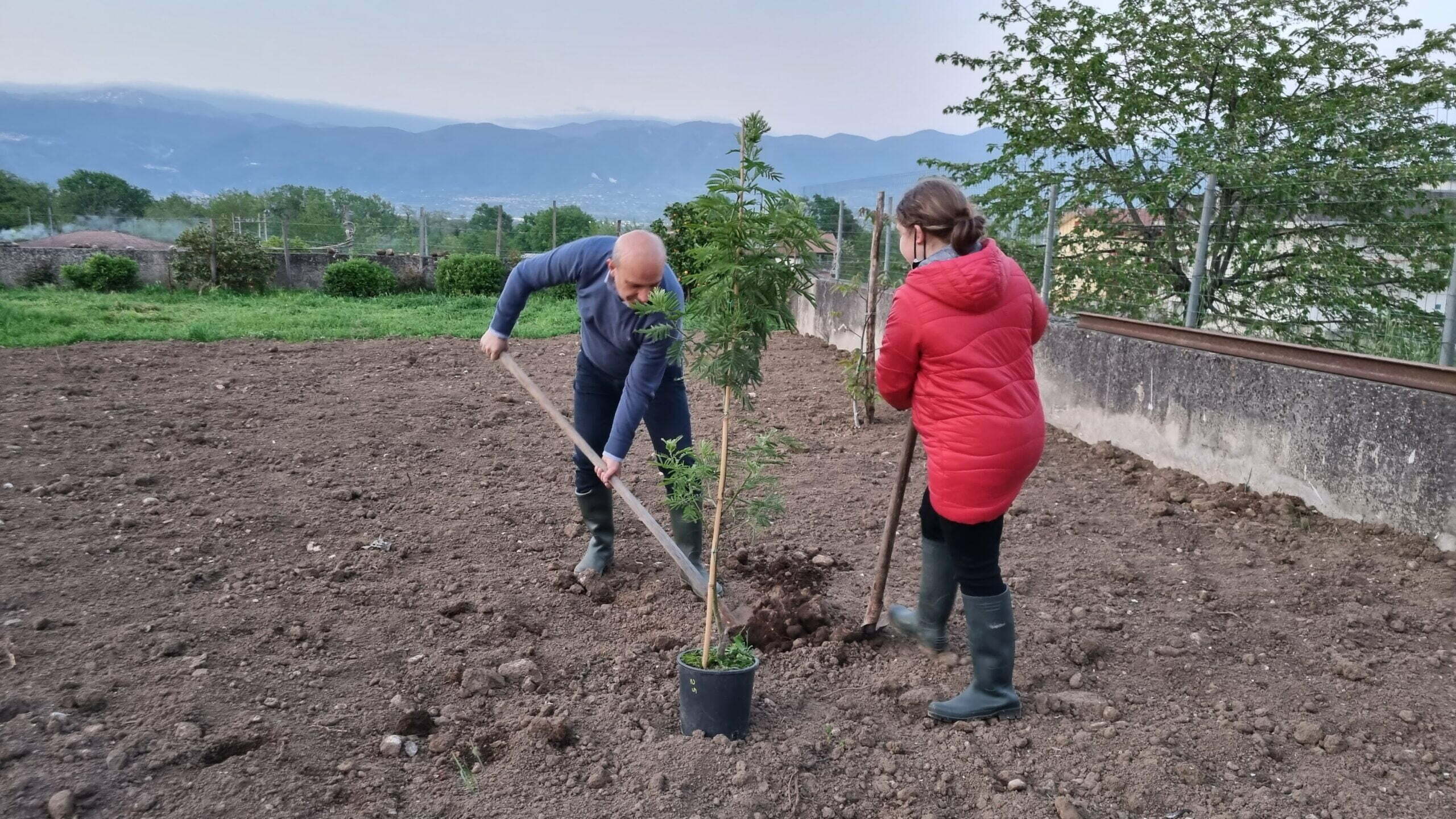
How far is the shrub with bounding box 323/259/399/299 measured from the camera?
696 inches

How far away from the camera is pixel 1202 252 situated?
6.05 m

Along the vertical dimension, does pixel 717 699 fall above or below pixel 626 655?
above

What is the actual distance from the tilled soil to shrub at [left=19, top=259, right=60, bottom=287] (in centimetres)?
1401

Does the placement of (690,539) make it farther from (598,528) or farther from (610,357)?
(610,357)

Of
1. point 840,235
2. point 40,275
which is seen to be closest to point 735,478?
point 840,235

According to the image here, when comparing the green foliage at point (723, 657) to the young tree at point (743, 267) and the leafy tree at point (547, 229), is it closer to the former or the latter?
the young tree at point (743, 267)

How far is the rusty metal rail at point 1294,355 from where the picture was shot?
168 inches

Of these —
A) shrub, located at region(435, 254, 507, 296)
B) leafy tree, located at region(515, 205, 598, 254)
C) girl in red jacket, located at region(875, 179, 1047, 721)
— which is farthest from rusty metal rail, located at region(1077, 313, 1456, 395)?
leafy tree, located at region(515, 205, 598, 254)

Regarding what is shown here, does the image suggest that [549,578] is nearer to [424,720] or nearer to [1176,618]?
[424,720]

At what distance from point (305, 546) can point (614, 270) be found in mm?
2227

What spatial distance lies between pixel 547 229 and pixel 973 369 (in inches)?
979

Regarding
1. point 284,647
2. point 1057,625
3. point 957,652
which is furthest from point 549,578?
point 1057,625

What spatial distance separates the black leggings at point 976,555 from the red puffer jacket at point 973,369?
8 cm

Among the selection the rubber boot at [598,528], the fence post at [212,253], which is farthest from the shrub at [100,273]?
the rubber boot at [598,528]
